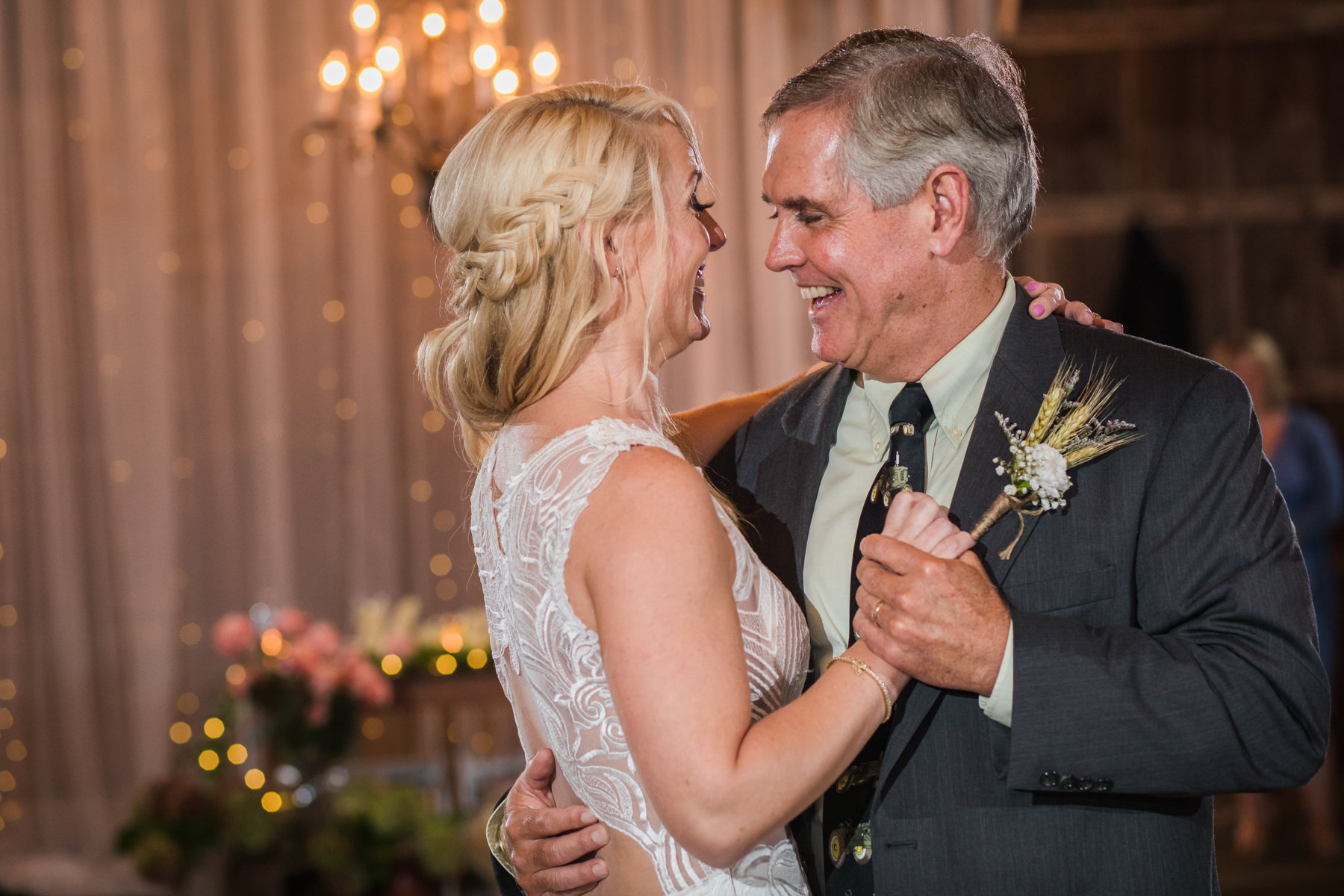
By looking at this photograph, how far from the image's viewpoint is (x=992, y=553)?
6.07ft

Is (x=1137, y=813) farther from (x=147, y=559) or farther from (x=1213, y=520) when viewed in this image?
(x=147, y=559)

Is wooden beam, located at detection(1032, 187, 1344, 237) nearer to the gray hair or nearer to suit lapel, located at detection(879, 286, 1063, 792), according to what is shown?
the gray hair

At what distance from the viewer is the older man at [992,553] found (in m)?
1.69

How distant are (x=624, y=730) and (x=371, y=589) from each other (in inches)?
199

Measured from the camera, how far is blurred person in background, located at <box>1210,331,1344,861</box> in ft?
17.7

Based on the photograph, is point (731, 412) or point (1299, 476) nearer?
point (731, 412)

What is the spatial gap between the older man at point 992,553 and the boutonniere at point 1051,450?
27 millimetres

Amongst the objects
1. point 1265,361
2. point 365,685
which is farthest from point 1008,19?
point 365,685

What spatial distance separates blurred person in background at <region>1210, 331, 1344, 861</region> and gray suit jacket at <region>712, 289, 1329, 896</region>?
3942 mm

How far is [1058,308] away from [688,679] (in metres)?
1.02

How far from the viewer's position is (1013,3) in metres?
5.93

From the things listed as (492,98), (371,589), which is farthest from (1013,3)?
(371,589)

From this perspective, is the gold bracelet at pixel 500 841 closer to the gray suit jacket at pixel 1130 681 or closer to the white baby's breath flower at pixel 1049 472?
the gray suit jacket at pixel 1130 681

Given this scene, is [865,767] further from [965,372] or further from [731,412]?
[731,412]
